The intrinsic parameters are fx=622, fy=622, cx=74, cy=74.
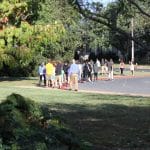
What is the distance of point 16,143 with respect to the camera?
27.6 feet

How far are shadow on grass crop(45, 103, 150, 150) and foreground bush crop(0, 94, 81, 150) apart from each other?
219 cm

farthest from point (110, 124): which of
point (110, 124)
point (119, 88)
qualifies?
point (119, 88)

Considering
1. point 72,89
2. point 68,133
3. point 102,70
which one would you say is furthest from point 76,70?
point 68,133

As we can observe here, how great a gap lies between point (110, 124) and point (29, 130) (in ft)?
29.5

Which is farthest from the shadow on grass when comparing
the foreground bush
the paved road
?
the paved road

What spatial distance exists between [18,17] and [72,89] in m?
7.45

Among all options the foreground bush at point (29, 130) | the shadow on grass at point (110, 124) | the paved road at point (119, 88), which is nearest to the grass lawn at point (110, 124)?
the shadow on grass at point (110, 124)

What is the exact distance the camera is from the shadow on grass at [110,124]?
13739 mm

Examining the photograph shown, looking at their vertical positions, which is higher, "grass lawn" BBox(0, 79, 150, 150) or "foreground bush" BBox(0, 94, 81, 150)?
"foreground bush" BBox(0, 94, 81, 150)

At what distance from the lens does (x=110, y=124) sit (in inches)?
697

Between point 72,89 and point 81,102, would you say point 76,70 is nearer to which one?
point 72,89

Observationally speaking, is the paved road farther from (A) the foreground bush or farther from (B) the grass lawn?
(A) the foreground bush

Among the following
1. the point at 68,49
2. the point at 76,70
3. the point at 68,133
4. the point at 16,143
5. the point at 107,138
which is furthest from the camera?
the point at 68,49

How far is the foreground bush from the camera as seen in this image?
8484mm
